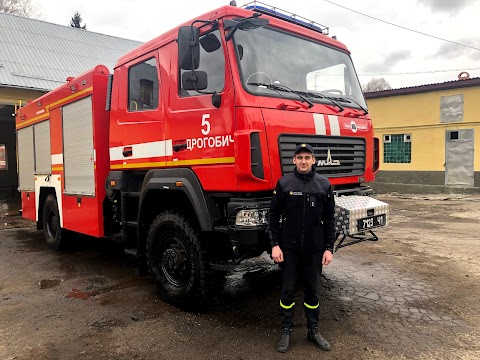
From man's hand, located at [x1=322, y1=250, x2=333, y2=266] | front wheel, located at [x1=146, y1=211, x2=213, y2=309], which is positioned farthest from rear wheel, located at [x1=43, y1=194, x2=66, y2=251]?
man's hand, located at [x1=322, y1=250, x2=333, y2=266]

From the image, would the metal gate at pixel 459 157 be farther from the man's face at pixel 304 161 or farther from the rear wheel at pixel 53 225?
the rear wheel at pixel 53 225

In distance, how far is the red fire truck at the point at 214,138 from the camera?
3.53 metres

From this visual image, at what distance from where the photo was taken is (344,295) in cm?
451

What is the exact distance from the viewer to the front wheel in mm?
3850

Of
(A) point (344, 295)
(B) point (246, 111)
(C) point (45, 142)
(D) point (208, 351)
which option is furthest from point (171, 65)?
(C) point (45, 142)

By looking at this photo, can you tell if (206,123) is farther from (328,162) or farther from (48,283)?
(48,283)

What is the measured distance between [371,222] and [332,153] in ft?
2.68

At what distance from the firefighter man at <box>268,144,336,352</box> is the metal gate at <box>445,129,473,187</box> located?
13360mm

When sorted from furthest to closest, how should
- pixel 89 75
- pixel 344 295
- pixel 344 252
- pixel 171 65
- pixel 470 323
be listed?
pixel 344 252, pixel 89 75, pixel 344 295, pixel 171 65, pixel 470 323

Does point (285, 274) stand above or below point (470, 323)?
above

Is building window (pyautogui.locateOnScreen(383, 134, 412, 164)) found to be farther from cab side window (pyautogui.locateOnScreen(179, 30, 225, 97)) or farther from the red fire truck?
cab side window (pyautogui.locateOnScreen(179, 30, 225, 97))

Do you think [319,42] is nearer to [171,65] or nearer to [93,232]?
[171,65]

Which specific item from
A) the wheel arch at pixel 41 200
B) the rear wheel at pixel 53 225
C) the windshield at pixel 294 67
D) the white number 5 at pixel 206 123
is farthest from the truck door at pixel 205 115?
the wheel arch at pixel 41 200

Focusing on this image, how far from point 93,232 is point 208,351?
294cm
